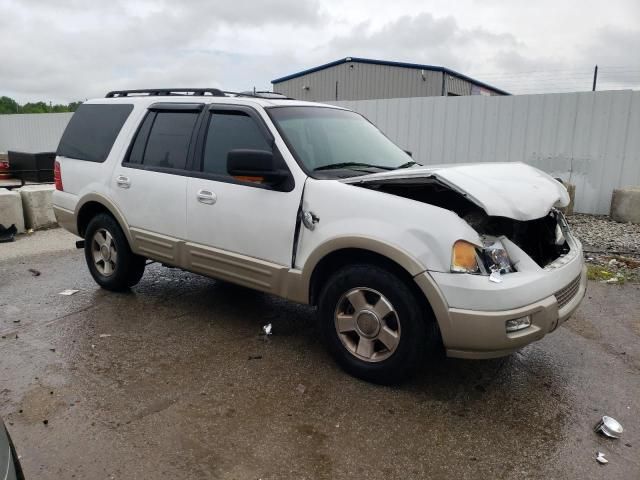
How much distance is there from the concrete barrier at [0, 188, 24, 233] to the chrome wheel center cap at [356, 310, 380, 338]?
7019mm

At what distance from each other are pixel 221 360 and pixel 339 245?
52.5 inches

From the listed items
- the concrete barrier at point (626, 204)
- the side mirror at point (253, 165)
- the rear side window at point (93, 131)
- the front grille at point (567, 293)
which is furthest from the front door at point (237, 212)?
the concrete barrier at point (626, 204)

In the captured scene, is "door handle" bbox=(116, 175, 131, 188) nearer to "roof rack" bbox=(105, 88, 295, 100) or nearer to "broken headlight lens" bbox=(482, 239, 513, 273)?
"roof rack" bbox=(105, 88, 295, 100)

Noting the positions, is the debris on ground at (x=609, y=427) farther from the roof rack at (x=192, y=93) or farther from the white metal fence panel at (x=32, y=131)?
the white metal fence panel at (x=32, y=131)

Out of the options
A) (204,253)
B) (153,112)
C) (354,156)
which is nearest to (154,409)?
(204,253)

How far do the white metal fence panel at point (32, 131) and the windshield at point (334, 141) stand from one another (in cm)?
1747

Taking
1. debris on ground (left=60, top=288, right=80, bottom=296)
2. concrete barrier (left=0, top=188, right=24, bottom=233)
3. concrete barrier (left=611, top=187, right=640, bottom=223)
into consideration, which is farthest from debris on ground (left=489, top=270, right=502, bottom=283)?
concrete barrier (left=0, top=188, right=24, bottom=233)

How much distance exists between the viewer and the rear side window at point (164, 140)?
4.68 m

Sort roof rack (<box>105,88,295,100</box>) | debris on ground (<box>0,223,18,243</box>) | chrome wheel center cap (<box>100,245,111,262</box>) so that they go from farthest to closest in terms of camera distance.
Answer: debris on ground (<box>0,223,18,243</box>), chrome wheel center cap (<box>100,245,111,262</box>), roof rack (<box>105,88,295,100</box>)

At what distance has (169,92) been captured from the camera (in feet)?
17.1

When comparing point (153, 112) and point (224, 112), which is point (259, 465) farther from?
point (153, 112)

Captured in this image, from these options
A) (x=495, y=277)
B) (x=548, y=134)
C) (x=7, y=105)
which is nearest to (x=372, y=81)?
(x=548, y=134)

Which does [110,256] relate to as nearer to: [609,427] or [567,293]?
[567,293]

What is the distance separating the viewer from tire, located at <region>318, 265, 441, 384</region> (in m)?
3.37
